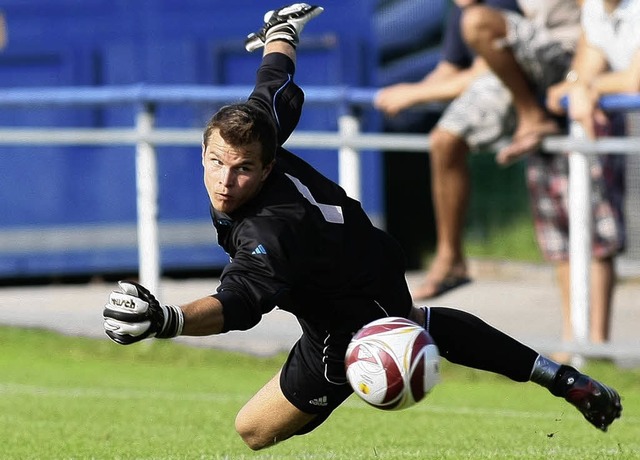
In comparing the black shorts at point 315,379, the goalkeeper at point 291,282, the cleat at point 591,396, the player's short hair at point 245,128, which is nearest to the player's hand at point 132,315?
the goalkeeper at point 291,282

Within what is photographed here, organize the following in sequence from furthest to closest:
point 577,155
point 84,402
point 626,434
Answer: point 577,155 < point 84,402 < point 626,434

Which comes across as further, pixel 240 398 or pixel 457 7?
pixel 457 7

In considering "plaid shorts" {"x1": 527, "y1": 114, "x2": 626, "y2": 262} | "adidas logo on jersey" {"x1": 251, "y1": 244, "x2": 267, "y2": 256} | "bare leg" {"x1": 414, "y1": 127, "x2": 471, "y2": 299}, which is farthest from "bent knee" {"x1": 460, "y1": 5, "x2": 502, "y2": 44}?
"adidas logo on jersey" {"x1": 251, "y1": 244, "x2": 267, "y2": 256}

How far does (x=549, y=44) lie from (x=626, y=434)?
2.95m

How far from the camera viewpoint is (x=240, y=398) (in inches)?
361

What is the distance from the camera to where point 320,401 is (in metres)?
6.61

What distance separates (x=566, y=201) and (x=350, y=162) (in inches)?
57.3

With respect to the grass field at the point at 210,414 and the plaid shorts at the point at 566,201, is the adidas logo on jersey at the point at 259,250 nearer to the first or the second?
the grass field at the point at 210,414

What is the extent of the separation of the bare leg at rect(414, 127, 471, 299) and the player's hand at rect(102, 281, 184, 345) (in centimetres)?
501

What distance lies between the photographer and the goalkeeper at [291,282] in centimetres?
549

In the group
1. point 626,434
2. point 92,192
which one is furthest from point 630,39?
point 92,192

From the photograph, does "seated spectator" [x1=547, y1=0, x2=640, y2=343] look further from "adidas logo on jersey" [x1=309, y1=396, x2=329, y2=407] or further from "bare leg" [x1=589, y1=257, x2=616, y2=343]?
"adidas logo on jersey" [x1=309, y1=396, x2=329, y2=407]

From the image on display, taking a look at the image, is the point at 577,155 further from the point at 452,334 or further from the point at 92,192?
the point at 92,192

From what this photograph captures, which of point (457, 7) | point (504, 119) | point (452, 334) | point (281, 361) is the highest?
point (457, 7)
